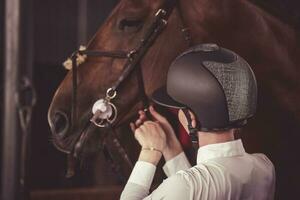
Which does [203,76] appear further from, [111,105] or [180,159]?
[111,105]

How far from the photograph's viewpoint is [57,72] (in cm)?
562

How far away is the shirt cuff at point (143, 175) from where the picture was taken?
70.3 inches

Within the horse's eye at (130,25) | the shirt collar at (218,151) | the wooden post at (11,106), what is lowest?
the wooden post at (11,106)

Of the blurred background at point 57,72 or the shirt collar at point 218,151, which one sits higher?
the shirt collar at point 218,151

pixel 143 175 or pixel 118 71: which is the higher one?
pixel 118 71

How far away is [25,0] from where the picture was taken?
3.89 metres

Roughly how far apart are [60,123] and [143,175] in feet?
2.30

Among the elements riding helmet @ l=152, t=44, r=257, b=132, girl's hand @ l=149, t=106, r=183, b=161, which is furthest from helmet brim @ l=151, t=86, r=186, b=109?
girl's hand @ l=149, t=106, r=183, b=161

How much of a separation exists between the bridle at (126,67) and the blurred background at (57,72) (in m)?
0.33

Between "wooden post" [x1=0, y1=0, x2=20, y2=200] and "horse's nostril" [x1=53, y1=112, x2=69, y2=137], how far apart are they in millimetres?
1508

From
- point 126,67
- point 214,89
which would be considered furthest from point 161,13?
point 214,89

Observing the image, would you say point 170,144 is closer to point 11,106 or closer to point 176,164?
point 176,164

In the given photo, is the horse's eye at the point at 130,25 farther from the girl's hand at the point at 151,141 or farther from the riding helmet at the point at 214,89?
the riding helmet at the point at 214,89

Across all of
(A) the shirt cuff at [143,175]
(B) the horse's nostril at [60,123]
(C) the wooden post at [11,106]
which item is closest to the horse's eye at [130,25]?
(B) the horse's nostril at [60,123]
